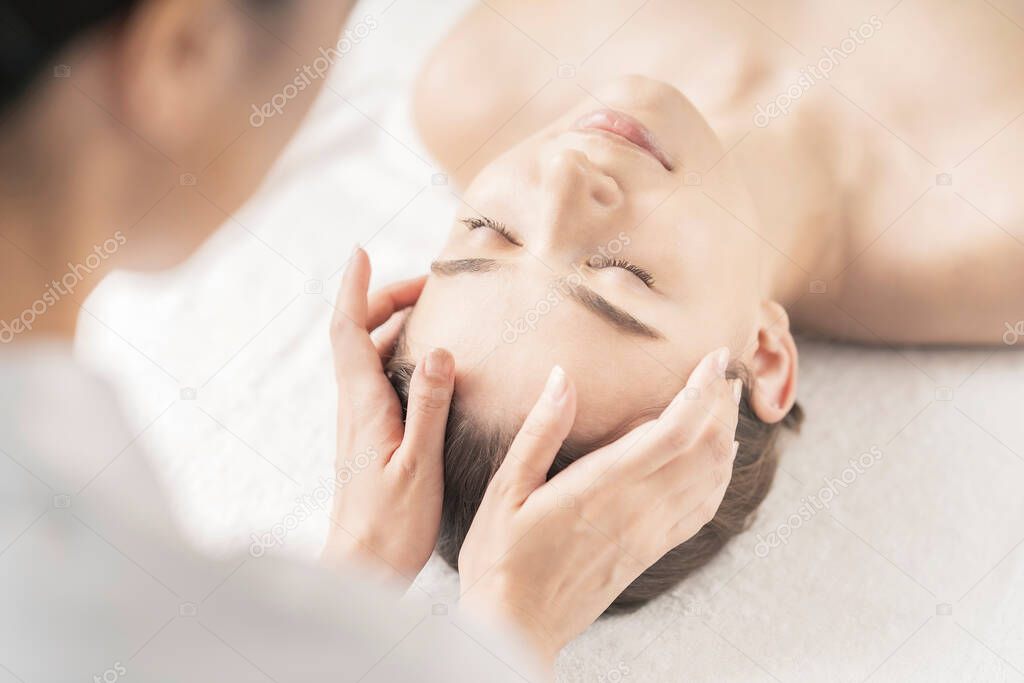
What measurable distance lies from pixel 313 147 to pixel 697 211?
39.2 inches

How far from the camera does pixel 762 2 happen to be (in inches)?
62.9

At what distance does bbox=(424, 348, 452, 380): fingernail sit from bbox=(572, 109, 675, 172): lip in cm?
39

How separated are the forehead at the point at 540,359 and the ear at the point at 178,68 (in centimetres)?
116

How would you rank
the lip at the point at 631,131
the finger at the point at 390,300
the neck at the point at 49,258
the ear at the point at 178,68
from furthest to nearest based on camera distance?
the ear at the point at 178,68 → the neck at the point at 49,258 → the finger at the point at 390,300 → the lip at the point at 631,131

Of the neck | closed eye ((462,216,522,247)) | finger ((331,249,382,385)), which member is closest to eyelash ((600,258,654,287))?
closed eye ((462,216,522,247))

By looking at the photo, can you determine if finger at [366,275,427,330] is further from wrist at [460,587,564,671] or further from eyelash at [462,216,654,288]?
wrist at [460,587,564,671]

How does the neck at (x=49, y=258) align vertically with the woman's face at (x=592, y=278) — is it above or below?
below

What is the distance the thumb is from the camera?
1.00m

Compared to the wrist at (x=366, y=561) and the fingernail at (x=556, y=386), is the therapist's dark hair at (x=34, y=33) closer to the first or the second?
the wrist at (x=366, y=561)

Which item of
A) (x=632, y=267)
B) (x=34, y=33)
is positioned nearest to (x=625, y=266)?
(x=632, y=267)

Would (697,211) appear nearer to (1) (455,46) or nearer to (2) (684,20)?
(2) (684,20)

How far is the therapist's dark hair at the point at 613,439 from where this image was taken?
1.09 m

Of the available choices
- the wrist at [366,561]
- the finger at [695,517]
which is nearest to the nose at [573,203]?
the finger at [695,517]

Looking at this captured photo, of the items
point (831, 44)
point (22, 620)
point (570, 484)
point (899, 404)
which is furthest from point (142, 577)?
point (831, 44)
